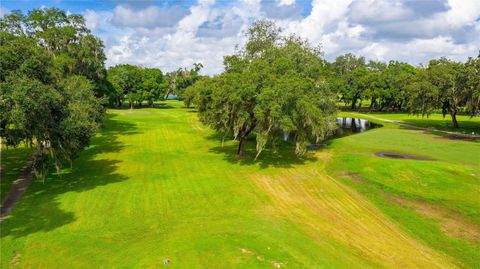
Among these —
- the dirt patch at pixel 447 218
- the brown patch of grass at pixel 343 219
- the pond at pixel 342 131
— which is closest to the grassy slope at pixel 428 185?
the dirt patch at pixel 447 218

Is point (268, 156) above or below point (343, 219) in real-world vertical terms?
Answer: above

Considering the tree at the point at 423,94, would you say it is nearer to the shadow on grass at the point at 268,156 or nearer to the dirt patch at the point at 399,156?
the dirt patch at the point at 399,156

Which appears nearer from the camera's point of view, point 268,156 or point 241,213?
point 241,213

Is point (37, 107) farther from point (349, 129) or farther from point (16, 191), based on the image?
point (349, 129)

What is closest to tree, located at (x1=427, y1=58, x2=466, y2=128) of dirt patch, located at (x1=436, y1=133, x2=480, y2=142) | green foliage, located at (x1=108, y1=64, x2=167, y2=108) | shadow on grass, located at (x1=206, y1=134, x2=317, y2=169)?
dirt patch, located at (x1=436, y1=133, x2=480, y2=142)

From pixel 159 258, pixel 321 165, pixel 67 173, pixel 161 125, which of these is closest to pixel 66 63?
pixel 161 125

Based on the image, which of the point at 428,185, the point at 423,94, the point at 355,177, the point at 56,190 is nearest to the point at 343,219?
the point at 355,177
